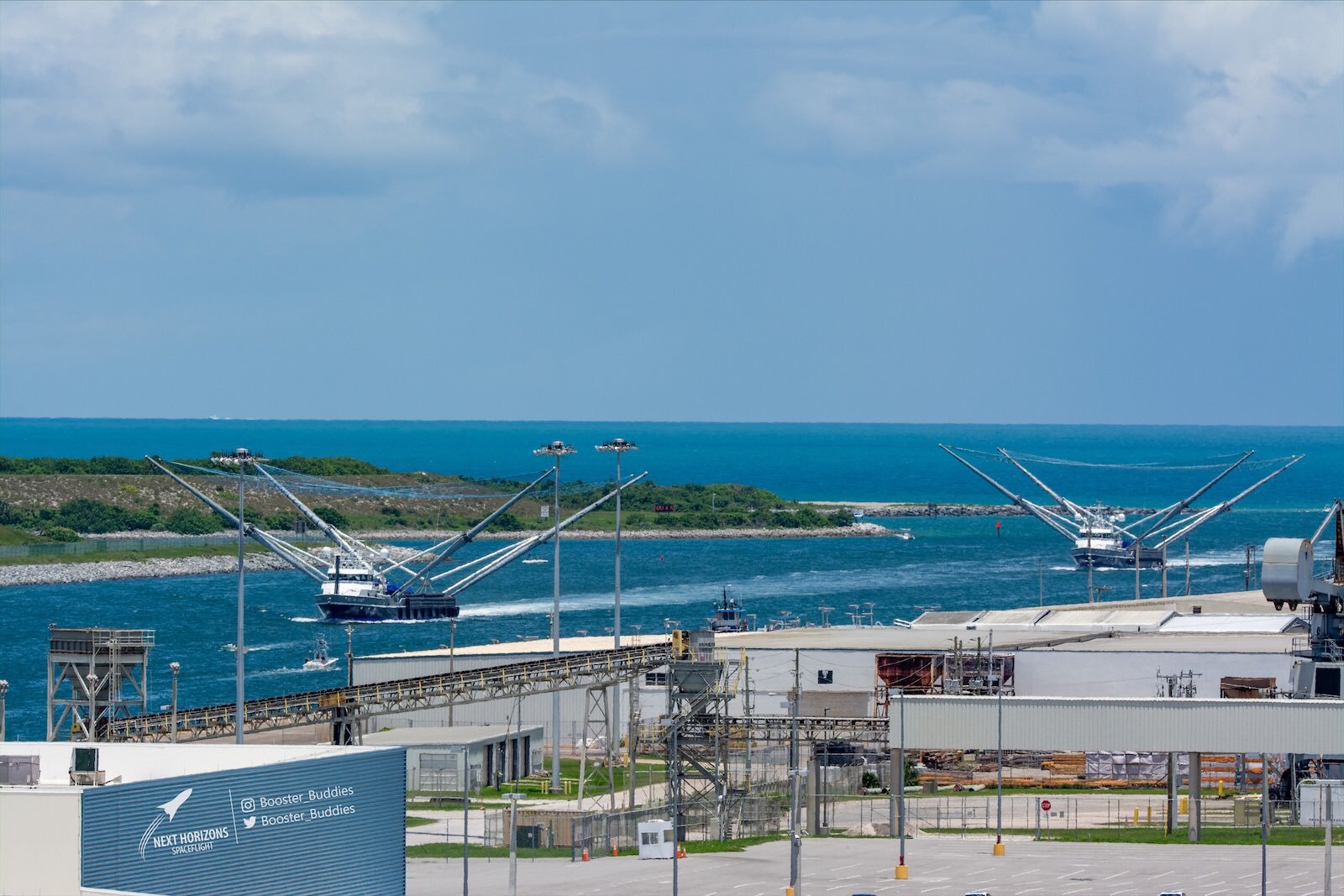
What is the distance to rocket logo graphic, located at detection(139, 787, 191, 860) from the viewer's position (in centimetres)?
4691

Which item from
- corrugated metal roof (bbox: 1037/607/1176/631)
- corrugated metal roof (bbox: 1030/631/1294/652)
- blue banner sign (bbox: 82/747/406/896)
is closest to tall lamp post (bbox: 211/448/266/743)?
blue banner sign (bbox: 82/747/406/896)

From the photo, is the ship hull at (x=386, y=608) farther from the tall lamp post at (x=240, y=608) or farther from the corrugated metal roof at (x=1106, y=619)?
the tall lamp post at (x=240, y=608)

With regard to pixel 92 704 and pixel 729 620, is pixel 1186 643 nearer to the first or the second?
pixel 92 704

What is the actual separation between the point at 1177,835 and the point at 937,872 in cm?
1220

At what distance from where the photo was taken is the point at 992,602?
17812 centimetres

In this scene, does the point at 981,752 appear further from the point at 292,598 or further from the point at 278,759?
the point at 292,598

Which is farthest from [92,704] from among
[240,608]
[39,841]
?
[39,841]

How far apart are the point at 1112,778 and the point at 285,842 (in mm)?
43941

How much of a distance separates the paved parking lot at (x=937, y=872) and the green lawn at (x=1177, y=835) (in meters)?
0.95

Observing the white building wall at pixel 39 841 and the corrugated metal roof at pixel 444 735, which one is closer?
the white building wall at pixel 39 841

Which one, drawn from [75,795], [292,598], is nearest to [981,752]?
[75,795]

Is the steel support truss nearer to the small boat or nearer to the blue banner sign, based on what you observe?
the blue banner sign

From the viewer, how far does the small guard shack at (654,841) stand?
63.4 metres

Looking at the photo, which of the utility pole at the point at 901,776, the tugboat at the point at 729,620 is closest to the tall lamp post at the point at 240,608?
the utility pole at the point at 901,776
